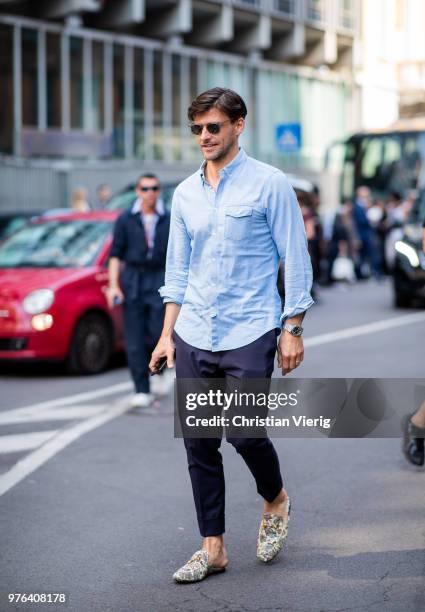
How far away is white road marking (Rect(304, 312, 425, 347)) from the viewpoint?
13625 millimetres

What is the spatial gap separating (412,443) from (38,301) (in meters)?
4.88

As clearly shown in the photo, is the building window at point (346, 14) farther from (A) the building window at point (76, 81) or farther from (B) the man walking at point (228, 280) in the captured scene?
(B) the man walking at point (228, 280)

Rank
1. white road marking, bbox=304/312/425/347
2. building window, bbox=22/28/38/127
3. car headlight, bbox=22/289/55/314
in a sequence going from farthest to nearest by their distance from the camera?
building window, bbox=22/28/38/127, white road marking, bbox=304/312/425/347, car headlight, bbox=22/289/55/314

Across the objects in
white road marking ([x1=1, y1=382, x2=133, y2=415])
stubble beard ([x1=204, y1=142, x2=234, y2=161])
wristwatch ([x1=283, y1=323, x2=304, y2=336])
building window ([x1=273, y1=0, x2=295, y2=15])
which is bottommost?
white road marking ([x1=1, y1=382, x2=133, y2=415])

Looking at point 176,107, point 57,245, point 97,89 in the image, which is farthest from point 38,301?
point 176,107

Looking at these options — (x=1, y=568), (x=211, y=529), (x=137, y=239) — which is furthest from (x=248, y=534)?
(x=137, y=239)

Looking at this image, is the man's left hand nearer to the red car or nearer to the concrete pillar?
the red car

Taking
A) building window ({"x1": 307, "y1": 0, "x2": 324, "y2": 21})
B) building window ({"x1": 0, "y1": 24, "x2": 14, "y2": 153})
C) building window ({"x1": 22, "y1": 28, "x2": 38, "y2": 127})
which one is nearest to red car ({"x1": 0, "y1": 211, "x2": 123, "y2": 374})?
building window ({"x1": 0, "y1": 24, "x2": 14, "y2": 153})

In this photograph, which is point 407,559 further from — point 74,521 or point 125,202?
point 125,202

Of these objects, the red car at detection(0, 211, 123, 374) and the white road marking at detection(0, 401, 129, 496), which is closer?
the white road marking at detection(0, 401, 129, 496)

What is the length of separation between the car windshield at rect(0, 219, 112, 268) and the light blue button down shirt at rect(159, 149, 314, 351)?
22.2ft

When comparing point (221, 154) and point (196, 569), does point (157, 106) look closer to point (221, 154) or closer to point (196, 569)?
point (221, 154)

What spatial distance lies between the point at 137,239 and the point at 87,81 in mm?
23346

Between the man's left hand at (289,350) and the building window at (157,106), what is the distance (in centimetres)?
2990
